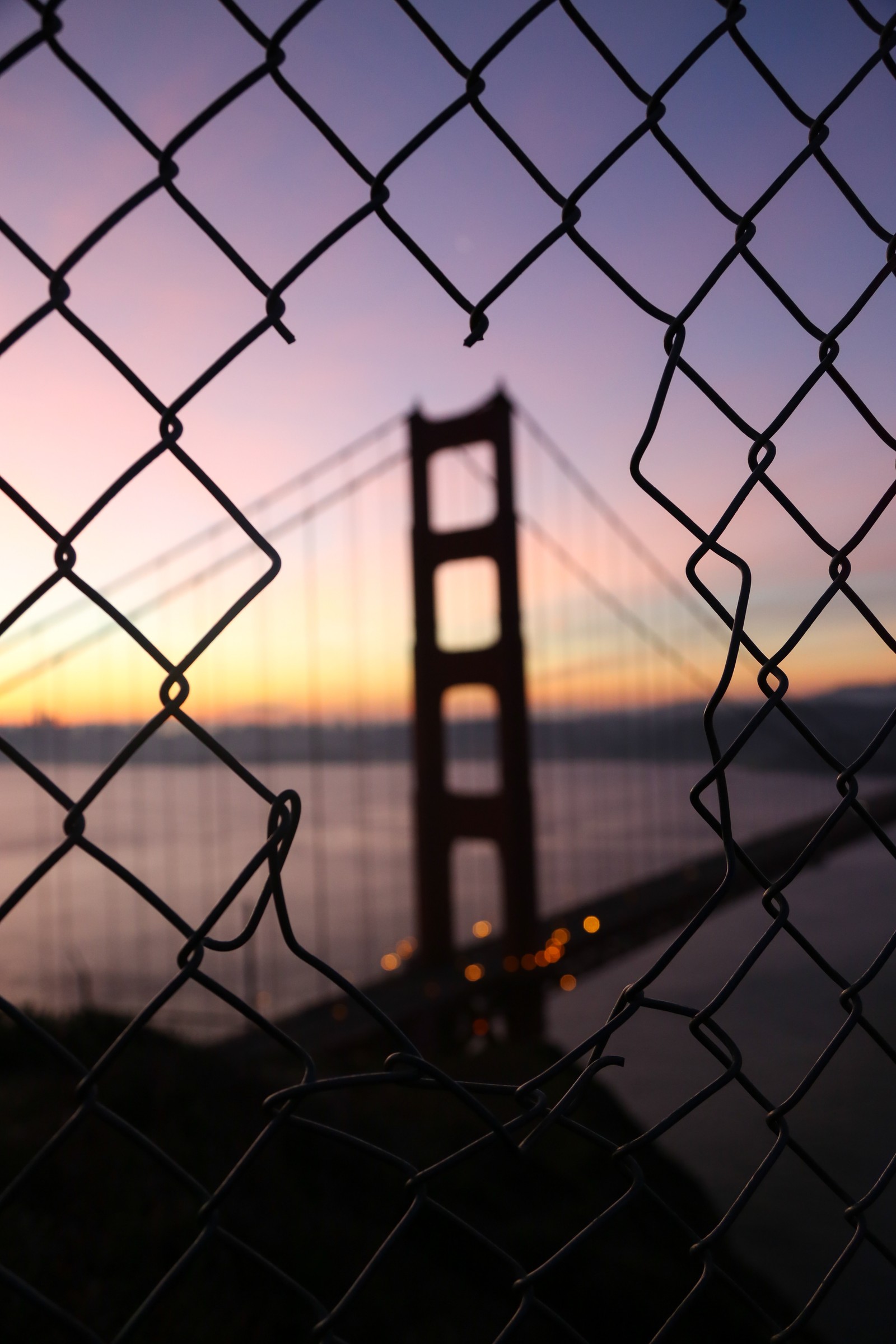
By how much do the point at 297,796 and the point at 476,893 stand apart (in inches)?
1521

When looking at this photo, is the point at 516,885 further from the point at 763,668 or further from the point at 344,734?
the point at 344,734

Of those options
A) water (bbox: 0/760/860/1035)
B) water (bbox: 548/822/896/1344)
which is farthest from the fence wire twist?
water (bbox: 0/760/860/1035)

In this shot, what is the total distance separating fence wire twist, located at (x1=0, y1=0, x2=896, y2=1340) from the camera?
0.39 meters

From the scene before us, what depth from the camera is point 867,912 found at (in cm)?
1080

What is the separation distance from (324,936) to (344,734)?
1337cm

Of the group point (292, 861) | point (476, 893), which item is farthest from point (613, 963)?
point (476, 893)

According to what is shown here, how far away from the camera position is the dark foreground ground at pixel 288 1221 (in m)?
3.14

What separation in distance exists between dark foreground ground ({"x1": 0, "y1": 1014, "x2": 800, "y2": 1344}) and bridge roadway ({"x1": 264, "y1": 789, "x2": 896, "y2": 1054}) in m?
1.99

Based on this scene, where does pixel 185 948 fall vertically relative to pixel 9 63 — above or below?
below

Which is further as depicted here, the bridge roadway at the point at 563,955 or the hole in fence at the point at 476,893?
the hole in fence at the point at 476,893

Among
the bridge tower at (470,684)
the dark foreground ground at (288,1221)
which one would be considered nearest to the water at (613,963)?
the dark foreground ground at (288,1221)

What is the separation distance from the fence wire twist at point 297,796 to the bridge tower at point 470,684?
872 cm

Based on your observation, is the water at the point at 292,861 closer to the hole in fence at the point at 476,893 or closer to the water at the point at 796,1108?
the hole in fence at the point at 476,893

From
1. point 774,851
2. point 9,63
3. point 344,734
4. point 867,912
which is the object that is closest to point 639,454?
point 9,63
